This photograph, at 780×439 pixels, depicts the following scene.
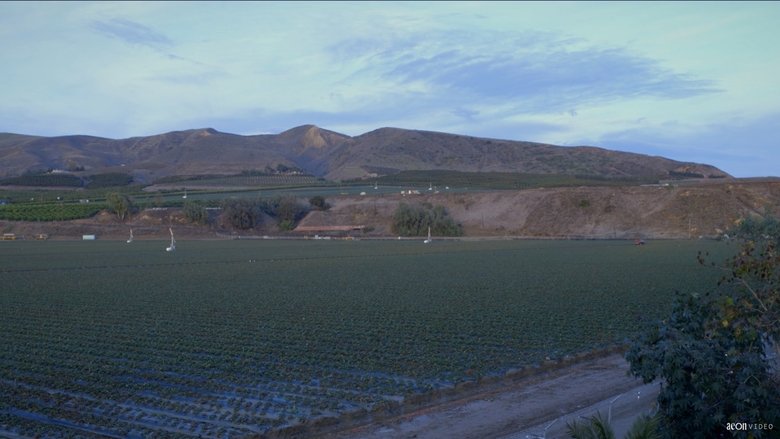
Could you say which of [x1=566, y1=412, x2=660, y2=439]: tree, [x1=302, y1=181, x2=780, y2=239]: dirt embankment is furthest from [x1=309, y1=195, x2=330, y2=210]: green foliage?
[x1=566, y1=412, x2=660, y2=439]: tree

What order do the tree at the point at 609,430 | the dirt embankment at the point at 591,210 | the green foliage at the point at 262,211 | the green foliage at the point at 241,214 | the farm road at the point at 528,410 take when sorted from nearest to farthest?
the tree at the point at 609,430 → the farm road at the point at 528,410 → the dirt embankment at the point at 591,210 → the green foliage at the point at 241,214 → the green foliage at the point at 262,211

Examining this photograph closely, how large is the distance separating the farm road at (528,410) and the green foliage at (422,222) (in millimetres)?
74046

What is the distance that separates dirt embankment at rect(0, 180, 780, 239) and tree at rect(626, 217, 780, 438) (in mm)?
70199

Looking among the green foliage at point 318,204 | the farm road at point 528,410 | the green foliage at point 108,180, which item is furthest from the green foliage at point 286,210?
the farm road at point 528,410

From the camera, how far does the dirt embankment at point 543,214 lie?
82312 mm

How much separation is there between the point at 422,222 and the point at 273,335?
69.8m

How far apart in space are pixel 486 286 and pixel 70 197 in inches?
4158

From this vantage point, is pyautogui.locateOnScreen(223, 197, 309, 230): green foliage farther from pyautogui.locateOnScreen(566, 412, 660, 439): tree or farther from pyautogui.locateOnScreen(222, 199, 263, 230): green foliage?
pyautogui.locateOnScreen(566, 412, 660, 439): tree

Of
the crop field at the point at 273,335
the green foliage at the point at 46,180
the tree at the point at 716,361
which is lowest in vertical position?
the crop field at the point at 273,335

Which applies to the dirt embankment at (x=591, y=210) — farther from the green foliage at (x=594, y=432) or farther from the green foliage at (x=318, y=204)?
the green foliage at (x=594, y=432)

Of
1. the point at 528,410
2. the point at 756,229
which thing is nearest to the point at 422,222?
the point at 528,410

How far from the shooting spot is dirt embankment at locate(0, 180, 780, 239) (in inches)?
3241

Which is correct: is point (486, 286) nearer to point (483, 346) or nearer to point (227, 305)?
point (227, 305)

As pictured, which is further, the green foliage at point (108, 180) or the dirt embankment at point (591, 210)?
the green foliage at point (108, 180)
